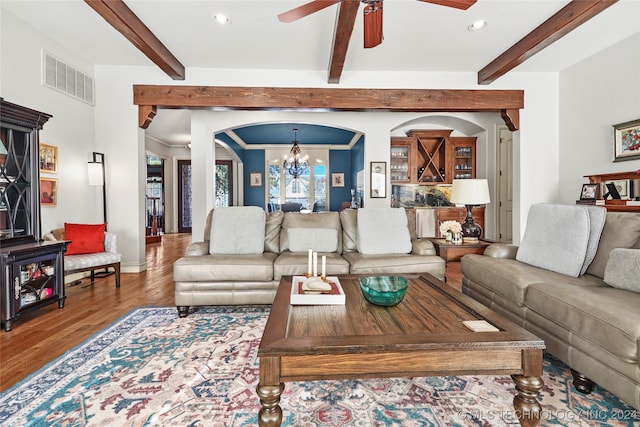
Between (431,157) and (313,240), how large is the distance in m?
4.21

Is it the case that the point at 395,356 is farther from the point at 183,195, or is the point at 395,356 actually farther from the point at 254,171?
the point at 183,195

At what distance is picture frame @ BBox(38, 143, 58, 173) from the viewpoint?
3.45m

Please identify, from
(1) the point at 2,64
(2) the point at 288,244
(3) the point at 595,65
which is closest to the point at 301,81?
(2) the point at 288,244

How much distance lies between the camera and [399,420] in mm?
1388

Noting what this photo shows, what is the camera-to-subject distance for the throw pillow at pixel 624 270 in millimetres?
1747

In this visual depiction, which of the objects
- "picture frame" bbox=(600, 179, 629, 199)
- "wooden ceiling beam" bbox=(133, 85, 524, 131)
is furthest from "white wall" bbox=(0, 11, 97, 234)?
"picture frame" bbox=(600, 179, 629, 199)

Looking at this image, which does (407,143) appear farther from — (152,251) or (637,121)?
(152,251)

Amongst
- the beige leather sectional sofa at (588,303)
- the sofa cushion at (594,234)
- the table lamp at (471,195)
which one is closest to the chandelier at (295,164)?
the table lamp at (471,195)

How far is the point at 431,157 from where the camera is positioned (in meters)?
6.40

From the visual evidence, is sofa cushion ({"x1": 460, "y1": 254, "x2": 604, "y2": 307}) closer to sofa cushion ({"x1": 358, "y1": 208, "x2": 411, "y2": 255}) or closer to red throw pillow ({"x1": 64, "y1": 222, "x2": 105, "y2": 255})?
sofa cushion ({"x1": 358, "y1": 208, "x2": 411, "y2": 255})

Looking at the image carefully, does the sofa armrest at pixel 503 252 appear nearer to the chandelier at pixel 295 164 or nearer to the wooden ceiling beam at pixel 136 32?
the wooden ceiling beam at pixel 136 32

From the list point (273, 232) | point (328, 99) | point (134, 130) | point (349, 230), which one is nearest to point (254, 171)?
point (134, 130)

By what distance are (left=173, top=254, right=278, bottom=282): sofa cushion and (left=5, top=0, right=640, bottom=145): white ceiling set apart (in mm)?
2444

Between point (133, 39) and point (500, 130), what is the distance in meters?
6.02
